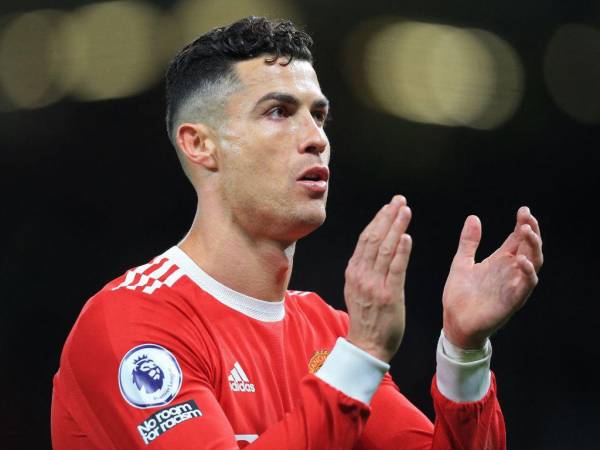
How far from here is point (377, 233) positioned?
2.08 metres

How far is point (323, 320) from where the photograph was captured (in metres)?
2.87

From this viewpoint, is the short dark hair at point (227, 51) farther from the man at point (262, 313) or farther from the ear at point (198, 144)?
the ear at point (198, 144)

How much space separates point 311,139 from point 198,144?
351 mm

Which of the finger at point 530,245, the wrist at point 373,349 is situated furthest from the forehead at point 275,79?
the wrist at point 373,349

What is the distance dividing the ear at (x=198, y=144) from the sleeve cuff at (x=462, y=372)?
79 cm

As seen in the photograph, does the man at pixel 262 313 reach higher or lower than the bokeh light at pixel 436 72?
higher

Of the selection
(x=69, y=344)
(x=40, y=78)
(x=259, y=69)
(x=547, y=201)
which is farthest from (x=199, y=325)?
(x=547, y=201)

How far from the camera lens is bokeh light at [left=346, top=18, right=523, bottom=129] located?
5.28 m

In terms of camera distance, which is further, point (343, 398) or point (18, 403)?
point (18, 403)

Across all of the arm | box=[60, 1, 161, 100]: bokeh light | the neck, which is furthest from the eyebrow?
box=[60, 1, 161, 100]: bokeh light

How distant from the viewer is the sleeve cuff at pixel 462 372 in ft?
8.04

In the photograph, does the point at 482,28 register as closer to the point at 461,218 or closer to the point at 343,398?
the point at 461,218

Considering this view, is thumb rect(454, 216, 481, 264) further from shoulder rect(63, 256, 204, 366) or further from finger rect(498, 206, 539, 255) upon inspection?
shoulder rect(63, 256, 204, 366)

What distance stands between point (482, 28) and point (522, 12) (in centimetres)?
24
